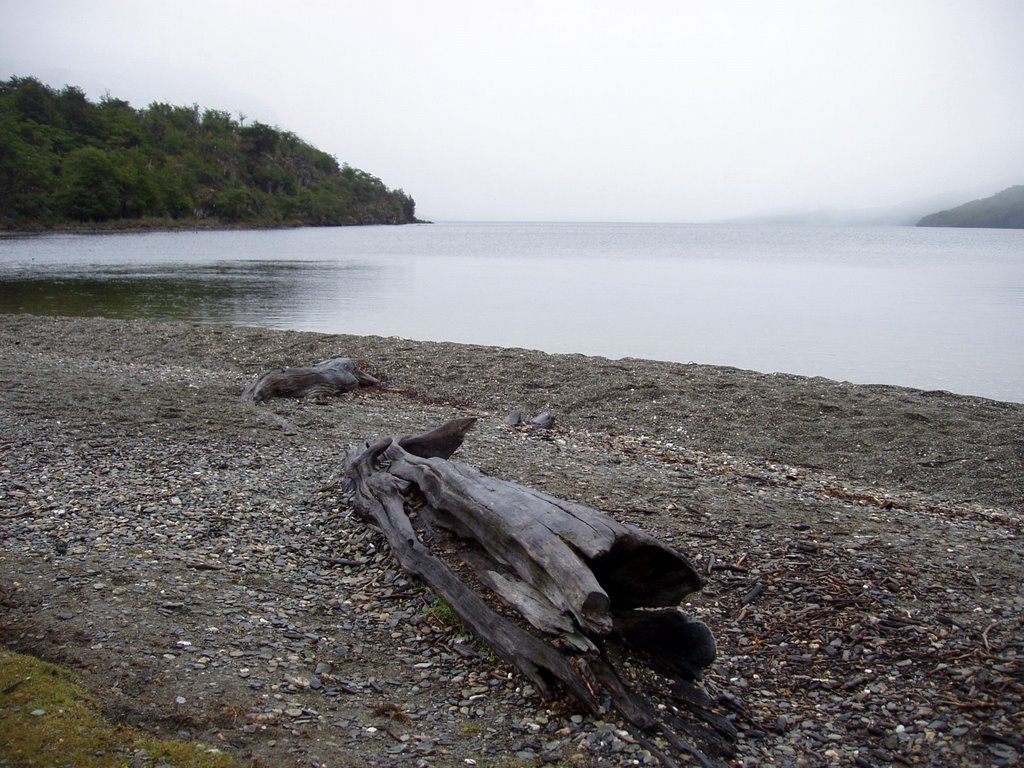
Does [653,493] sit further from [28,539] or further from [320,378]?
[320,378]

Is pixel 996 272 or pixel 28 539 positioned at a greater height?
pixel 996 272

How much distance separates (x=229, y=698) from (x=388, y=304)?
26375 millimetres

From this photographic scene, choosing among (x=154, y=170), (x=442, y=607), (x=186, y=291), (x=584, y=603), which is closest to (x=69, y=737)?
(x=442, y=607)

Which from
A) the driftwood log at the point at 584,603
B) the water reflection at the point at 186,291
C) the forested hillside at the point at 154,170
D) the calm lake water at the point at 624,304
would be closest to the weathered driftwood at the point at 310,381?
the driftwood log at the point at 584,603

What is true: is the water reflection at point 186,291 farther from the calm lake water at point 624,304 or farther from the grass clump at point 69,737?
the grass clump at point 69,737

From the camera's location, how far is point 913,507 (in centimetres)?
793

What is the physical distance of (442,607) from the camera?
5.05m

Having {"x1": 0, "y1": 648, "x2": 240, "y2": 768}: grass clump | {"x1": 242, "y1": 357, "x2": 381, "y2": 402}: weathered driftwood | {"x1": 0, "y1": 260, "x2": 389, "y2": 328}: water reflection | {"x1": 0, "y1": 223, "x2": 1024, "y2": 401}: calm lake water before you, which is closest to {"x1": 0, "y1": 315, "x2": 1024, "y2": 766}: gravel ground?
{"x1": 0, "y1": 648, "x2": 240, "y2": 768}: grass clump

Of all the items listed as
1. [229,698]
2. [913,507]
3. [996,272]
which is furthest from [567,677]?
[996,272]

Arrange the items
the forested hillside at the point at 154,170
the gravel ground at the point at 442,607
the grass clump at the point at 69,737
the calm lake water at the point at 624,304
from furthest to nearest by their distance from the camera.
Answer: the forested hillside at the point at 154,170
the calm lake water at the point at 624,304
the gravel ground at the point at 442,607
the grass clump at the point at 69,737

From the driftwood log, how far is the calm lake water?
13653mm

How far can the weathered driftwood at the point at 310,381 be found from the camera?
11.6 metres

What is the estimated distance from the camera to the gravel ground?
3.92m

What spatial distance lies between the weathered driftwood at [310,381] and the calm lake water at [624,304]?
8.10 meters
